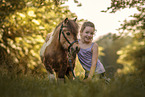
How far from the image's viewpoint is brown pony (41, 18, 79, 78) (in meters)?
3.25

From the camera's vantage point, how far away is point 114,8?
422cm

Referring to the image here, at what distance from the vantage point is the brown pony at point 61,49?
325cm

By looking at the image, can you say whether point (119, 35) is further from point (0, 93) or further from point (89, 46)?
point (0, 93)

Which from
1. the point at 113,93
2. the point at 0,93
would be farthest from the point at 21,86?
the point at 113,93

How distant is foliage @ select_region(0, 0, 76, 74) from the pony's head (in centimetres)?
258

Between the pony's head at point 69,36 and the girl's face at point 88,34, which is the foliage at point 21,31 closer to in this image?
the girl's face at point 88,34

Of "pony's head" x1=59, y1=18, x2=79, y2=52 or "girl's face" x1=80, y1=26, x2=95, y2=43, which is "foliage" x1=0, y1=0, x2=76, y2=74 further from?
"pony's head" x1=59, y1=18, x2=79, y2=52

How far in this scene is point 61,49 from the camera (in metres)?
3.52

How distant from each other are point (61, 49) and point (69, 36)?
0.44 metres

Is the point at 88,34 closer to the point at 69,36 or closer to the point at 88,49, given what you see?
the point at 88,49

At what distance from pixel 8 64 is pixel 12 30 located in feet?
5.21

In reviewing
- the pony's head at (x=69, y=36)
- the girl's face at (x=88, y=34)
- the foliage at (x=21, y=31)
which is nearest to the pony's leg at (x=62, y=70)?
the pony's head at (x=69, y=36)

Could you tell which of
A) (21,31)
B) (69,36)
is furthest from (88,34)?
(21,31)

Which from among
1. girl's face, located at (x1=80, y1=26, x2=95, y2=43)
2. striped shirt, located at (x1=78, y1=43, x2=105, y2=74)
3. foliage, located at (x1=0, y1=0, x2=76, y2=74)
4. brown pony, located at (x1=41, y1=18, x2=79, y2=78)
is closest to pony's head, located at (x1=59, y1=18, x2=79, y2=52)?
brown pony, located at (x1=41, y1=18, x2=79, y2=78)
